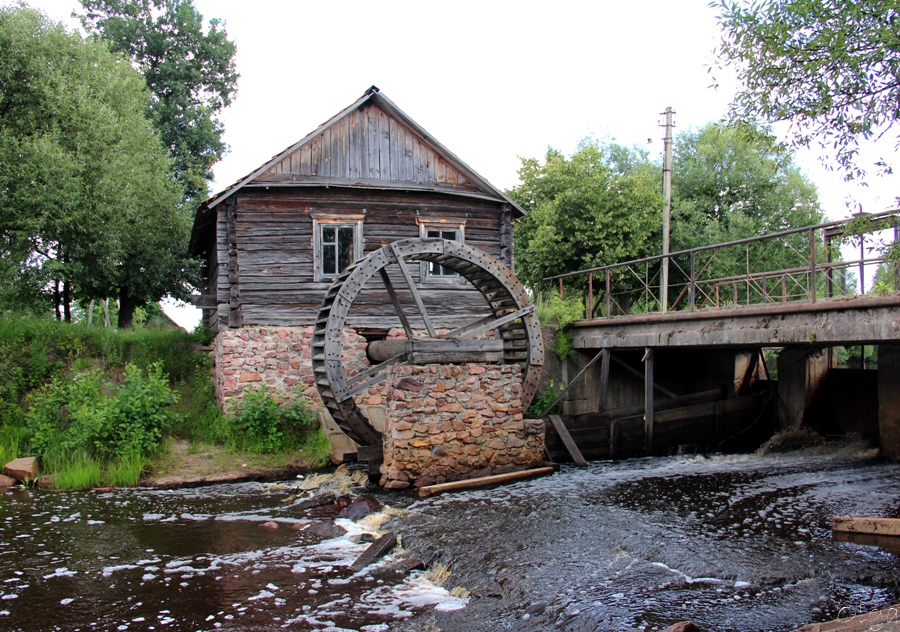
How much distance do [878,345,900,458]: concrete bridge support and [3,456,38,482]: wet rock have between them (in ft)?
41.0

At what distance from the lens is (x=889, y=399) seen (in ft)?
35.6

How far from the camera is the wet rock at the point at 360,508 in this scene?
800 cm

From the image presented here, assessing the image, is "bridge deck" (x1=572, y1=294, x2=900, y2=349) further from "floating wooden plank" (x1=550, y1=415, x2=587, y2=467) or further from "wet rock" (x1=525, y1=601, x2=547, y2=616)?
"wet rock" (x1=525, y1=601, x2=547, y2=616)

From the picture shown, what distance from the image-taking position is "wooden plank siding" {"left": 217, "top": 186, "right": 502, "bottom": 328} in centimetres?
1254

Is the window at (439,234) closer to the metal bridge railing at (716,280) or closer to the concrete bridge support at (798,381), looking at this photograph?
the metal bridge railing at (716,280)

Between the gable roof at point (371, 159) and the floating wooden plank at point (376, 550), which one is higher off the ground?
the gable roof at point (371, 159)

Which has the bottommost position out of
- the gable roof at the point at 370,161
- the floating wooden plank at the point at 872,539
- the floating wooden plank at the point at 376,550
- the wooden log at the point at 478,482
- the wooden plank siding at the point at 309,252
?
the floating wooden plank at the point at 376,550

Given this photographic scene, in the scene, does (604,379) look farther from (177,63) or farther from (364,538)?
(177,63)

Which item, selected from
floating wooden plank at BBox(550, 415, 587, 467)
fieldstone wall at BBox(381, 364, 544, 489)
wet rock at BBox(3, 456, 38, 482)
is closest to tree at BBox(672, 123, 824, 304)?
floating wooden plank at BBox(550, 415, 587, 467)

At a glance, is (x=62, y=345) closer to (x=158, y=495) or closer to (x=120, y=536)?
(x=158, y=495)

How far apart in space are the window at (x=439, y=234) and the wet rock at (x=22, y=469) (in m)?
6.98

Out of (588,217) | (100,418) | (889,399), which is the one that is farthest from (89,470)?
(588,217)

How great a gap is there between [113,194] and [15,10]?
12.7 feet

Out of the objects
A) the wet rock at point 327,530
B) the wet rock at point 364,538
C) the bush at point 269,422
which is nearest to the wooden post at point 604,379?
the bush at point 269,422
